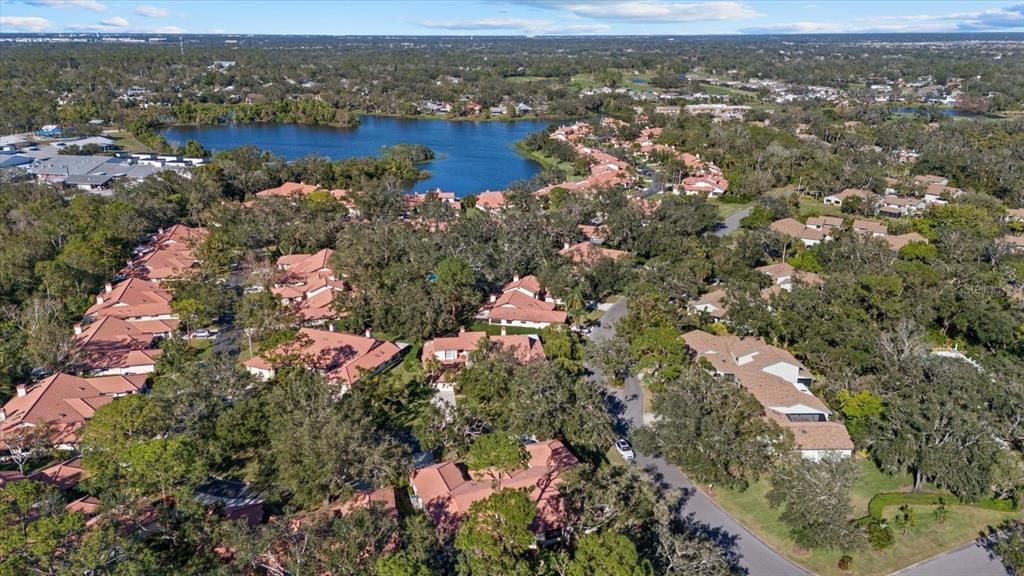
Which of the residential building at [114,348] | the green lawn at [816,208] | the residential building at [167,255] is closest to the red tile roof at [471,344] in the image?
the residential building at [114,348]

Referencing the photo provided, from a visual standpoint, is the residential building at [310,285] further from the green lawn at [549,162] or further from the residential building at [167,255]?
the green lawn at [549,162]

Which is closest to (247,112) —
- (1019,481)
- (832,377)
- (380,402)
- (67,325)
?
(67,325)

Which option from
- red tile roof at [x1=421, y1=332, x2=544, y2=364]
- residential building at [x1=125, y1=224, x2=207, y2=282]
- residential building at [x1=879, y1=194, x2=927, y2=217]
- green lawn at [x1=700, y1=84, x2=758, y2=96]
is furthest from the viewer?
green lawn at [x1=700, y1=84, x2=758, y2=96]

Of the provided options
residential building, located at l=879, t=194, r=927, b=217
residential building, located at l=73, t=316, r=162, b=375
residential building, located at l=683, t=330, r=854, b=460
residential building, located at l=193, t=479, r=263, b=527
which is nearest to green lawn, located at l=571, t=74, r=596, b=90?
residential building, located at l=879, t=194, r=927, b=217

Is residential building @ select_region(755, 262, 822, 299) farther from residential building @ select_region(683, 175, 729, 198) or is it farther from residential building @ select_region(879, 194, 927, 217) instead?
residential building @ select_region(683, 175, 729, 198)

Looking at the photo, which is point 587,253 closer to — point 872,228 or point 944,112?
point 872,228
